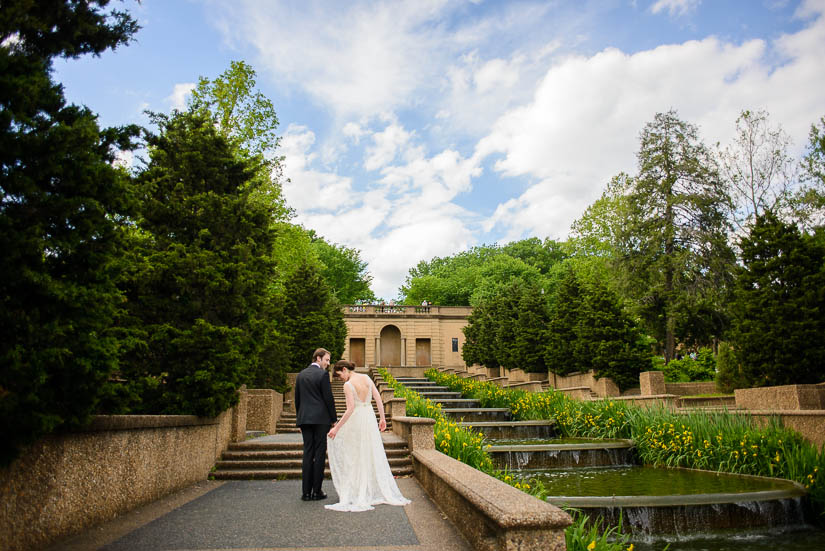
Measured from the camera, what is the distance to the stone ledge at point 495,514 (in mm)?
3977

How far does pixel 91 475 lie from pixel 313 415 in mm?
2779

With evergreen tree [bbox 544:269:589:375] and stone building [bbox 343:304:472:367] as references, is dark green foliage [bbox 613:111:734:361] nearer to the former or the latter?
evergreen tree [bbox 544:269:589:375]

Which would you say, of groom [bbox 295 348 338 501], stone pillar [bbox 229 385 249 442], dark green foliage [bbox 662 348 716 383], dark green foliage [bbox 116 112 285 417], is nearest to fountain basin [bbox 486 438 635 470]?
groom [bbox 295 348 338 501]

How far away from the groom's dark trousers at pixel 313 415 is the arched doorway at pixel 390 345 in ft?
150

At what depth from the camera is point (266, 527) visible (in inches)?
239

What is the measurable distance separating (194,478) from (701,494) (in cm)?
826

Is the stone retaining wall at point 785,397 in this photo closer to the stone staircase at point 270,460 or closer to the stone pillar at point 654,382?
the stone pillar at point 654,382

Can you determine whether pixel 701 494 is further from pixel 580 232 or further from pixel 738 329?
pixel 580 232

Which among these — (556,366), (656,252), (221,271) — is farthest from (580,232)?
(221,271)

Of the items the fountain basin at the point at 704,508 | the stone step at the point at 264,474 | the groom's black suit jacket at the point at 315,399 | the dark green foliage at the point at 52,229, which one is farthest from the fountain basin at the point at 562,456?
the dark green foliage at the point at 52,229

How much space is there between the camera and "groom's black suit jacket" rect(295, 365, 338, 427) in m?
7.70

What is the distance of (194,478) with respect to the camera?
30.6ft

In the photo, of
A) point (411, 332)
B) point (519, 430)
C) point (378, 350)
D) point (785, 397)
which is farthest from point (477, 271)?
point (785, 397)

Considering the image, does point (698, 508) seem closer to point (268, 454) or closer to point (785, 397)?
point (785, 397)
